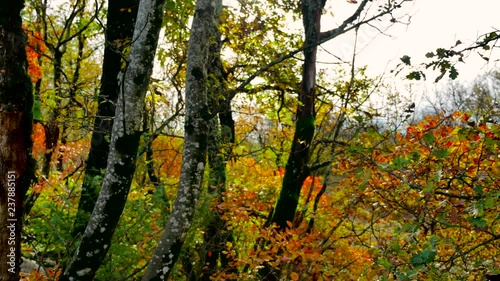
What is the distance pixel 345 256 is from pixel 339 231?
435 centimetres

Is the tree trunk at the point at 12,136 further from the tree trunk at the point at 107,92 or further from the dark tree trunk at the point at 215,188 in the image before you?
the dark tree trunk at the point at 215,188

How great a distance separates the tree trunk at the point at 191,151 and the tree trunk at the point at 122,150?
0.43m

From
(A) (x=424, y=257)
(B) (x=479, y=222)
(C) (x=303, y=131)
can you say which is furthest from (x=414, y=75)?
(C) (x=303, y=131)

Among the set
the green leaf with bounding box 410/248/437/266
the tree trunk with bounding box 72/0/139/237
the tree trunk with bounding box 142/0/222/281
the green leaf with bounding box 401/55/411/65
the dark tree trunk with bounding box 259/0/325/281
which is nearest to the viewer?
the green leaf with bounding box 410/248/437/266

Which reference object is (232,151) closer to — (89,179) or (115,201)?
(89,179)

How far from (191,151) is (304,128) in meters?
5.49

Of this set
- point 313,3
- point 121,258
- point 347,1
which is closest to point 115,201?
point 121,258

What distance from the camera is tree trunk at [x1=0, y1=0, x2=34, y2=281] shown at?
2500mm

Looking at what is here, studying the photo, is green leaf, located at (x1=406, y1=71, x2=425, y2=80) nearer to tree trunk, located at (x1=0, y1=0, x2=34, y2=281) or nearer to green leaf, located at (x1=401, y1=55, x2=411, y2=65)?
green leaf, located at (x1=401, y1=55, x2=411, y2=65)

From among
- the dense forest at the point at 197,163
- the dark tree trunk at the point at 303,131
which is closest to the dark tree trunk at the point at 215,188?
the dense forest at the point at 197,163

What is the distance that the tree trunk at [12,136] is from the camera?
250 cm

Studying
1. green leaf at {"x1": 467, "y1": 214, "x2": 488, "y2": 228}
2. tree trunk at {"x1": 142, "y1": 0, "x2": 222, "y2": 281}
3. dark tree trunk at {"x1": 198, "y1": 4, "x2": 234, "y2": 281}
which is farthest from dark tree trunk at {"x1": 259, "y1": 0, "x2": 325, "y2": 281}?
green leaf at {"x1": 467, "y1": 214, "x2": 488, "y2": 228}

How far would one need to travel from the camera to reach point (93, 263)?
148 inches

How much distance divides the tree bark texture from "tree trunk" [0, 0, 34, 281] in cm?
678
